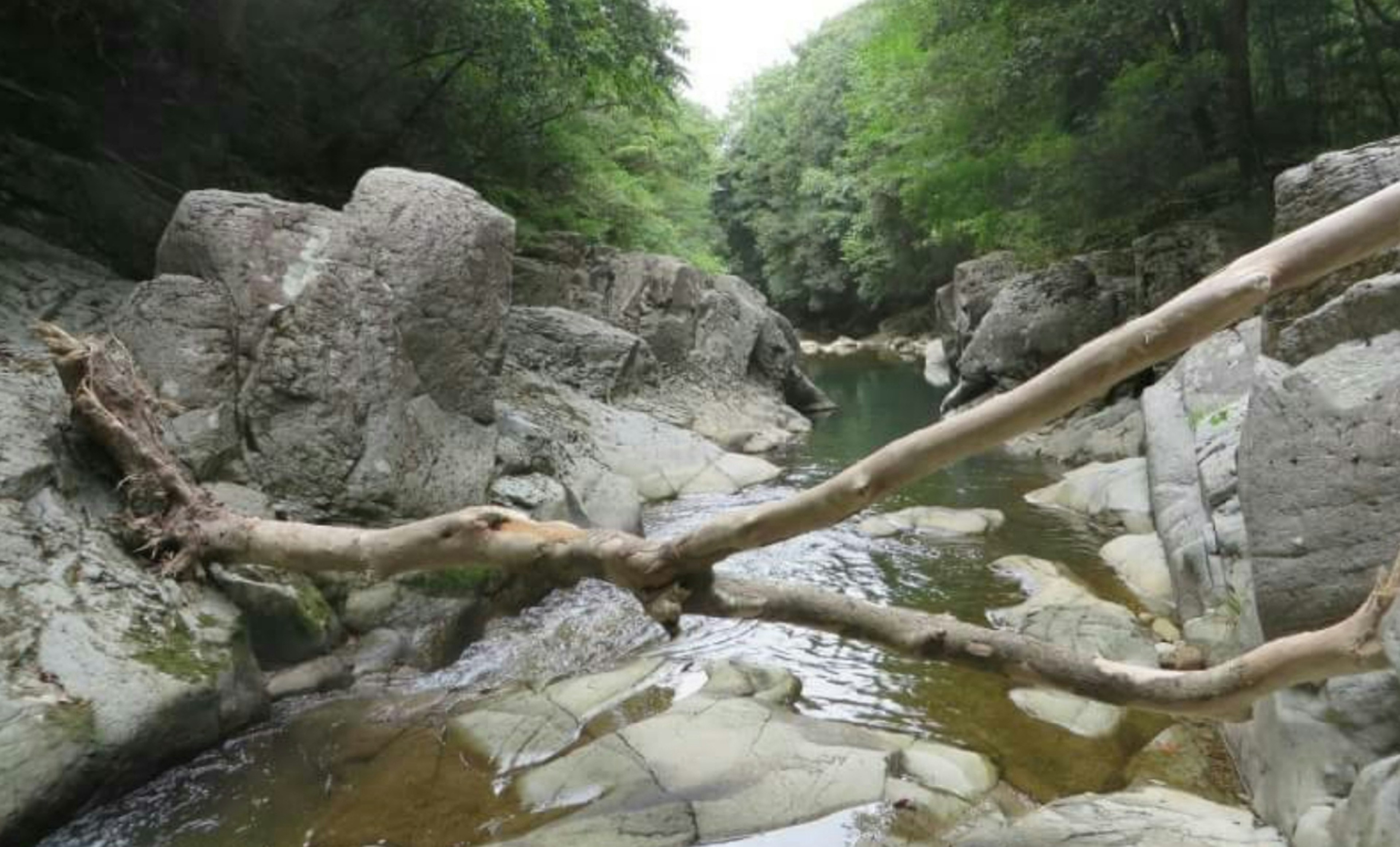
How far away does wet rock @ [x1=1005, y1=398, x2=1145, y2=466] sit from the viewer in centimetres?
1236

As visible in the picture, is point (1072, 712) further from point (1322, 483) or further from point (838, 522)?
point (838, 522)

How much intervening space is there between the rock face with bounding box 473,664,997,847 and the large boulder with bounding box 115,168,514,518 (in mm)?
2783

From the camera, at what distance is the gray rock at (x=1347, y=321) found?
4676 millimetres

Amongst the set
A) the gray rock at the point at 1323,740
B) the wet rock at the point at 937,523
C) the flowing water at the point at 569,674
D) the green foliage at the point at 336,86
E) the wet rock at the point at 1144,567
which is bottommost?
the flowing water at the point at 569,674

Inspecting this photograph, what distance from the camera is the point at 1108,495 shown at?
10.2 m

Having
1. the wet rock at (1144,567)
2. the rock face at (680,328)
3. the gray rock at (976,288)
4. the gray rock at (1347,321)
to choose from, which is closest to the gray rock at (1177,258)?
the gray rock at (976,288)

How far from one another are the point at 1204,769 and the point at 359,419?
650 cm

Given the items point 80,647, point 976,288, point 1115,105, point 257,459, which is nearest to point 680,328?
point 976,288

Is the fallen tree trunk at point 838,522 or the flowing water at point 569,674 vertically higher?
the fallen tree trunk at point 838,522

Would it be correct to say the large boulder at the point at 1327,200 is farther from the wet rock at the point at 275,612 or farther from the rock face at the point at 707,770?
the wet rock at the point at 275,612

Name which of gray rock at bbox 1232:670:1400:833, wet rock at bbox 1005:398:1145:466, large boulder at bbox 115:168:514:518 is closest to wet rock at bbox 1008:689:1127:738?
gray rock at bbox 1232:670:1400:833

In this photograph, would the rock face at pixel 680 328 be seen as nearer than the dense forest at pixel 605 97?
No

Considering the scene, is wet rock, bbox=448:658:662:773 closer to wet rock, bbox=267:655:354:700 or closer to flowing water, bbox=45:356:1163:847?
flowing water, bbox=45:356:1163:847

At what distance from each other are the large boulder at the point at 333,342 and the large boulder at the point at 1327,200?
6.39 meters
